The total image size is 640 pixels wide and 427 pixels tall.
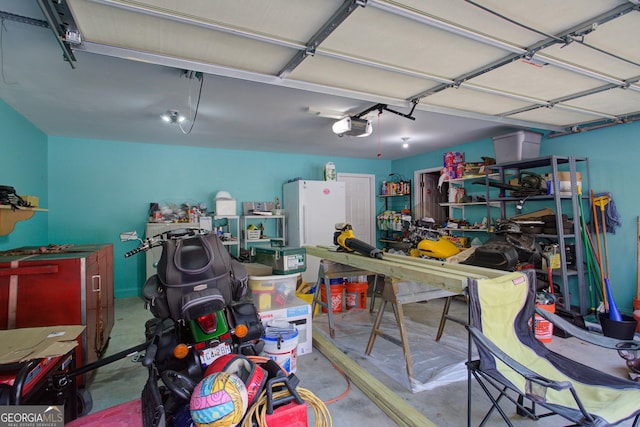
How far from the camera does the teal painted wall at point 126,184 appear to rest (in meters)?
4.63

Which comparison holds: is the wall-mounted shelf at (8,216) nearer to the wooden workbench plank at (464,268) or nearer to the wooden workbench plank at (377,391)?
the wooden workbench plank at (377,391)

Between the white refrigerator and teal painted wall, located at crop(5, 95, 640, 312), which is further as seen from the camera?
the white refrigerator

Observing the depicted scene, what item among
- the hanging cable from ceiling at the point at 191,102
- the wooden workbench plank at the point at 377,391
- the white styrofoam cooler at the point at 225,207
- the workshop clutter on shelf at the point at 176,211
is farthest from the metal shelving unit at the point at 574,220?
the workshop clutter on shelf at the point at 176,211

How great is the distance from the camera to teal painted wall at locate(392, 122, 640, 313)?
353cm

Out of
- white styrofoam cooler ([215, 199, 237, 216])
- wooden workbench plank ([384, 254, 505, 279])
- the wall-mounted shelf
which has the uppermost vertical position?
white styrofoam cooler ([215, 199, 237, 216])

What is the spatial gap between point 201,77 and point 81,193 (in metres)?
3.45

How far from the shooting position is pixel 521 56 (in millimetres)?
2029

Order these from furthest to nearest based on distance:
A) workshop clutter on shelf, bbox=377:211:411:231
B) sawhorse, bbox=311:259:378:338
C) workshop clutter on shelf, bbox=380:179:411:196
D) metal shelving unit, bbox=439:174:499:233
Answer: workshop clutter on shelf, bbox=380:179:411:196 → workshop clutter on shelf, bbox=377:211:411:231 → metal shelving unit, bbox=439:174:499:233 → sawhorse, bbox=311:259:378:338

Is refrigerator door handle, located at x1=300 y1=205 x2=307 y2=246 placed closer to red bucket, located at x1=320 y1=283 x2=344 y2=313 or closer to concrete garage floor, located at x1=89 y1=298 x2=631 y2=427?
Result: red bucket, located at x1=320 y1=283 x2=344 y2=313

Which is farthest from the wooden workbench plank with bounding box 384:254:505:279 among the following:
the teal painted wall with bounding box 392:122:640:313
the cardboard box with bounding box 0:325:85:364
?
the teal painted wall with bounding box 392:122:640:313

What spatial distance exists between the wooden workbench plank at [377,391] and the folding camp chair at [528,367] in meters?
0.32

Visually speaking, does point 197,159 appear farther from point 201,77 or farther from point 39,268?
point 39,268

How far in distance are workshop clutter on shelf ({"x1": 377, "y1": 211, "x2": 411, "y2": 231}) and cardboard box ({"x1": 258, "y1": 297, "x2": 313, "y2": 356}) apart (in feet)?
11.1

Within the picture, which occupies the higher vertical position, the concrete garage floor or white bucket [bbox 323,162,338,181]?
white bucket [bbox 323,162,338,181]
